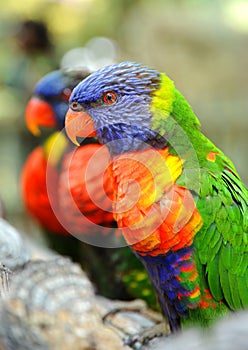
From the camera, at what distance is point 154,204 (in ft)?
3.94

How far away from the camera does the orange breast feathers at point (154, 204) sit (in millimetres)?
1187

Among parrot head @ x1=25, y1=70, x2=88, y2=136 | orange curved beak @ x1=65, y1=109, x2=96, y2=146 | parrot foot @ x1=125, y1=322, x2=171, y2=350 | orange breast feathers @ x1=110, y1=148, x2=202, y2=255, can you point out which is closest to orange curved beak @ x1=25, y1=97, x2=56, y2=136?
parrot head @ x1=25, y1=70, x2=88, y2=136

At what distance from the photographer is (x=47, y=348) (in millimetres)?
811

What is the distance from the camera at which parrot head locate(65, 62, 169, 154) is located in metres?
Result: 1.24

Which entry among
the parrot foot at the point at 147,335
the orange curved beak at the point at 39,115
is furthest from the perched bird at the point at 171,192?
the orange curved beak at the point at 39,115

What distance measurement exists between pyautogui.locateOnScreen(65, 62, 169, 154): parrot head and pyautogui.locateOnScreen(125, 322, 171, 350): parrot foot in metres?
0.53

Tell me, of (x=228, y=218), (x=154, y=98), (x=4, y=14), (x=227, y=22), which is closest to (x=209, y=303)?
(x=228, y=218)

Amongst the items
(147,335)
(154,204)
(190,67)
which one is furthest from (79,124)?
(190,67)

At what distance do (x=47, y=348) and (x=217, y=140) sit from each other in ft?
12.1

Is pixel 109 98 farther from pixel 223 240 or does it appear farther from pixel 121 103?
pixel 223 240

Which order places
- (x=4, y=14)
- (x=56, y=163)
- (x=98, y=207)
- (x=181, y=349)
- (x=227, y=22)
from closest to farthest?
(x=181, y=349)
(x=98, y=207)
(x=56, y=163)
(x=227, y=22)
(x=4, y=14)

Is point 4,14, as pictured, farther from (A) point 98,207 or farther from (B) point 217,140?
(A) point 98,207

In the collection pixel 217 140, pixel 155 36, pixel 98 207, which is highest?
pixel 155 36

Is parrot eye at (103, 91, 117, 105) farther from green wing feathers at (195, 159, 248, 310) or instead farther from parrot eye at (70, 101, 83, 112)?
green wing feathers at (195, 159, 248, 310)
